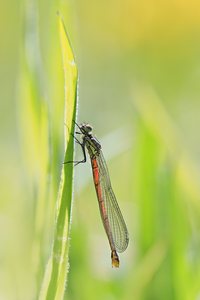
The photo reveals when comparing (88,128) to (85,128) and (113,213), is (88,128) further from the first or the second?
(113,213)

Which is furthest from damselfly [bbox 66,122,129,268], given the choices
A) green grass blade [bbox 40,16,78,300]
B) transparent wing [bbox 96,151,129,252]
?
green grass blade [bbox 40,16,78,300]

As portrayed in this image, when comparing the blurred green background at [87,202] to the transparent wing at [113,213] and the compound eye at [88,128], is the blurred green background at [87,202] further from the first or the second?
the compound eye at [88,128]

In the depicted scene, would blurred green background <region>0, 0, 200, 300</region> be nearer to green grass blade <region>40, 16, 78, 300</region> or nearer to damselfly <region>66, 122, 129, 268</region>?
damselfly <region>66, 122, 129, 268</region>

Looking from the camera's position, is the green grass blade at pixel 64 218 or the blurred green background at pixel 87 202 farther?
→ the blurred green background at pixel 87 202

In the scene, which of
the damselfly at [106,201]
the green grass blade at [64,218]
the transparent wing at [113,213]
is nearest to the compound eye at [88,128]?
the damselfly at [106,201]

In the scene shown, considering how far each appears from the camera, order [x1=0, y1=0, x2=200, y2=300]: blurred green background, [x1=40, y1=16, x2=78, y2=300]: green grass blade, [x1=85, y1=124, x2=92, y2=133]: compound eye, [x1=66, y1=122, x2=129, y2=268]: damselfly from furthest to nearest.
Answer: [x1=85, y1=124, x2=92, y2=133]: compound eye, [x1=66, y1=122, x2=129, y2=268]: damselfly, [x1=0, y1=0, x2=200, y2=300]: blurred green background, [x1=40, y1=16, x2=78, y2=300]: green grass blade

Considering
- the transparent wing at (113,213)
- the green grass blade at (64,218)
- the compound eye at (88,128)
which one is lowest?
the green grass blade at (64,218)

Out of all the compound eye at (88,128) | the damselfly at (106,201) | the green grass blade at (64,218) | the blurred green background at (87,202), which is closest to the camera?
the green grass blade at (64,218)

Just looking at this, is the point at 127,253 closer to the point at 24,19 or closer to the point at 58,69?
the point at 58,69
